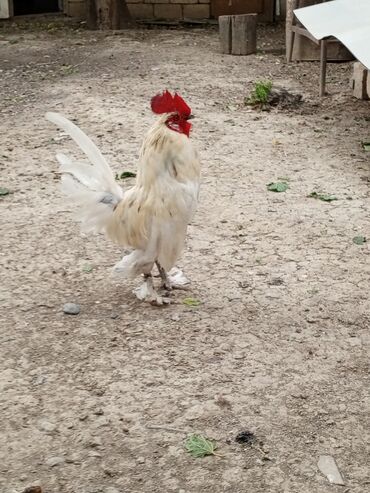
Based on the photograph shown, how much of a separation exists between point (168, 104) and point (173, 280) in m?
1.06

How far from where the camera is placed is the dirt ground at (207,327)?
314 cm

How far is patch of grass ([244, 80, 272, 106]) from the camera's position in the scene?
801cm

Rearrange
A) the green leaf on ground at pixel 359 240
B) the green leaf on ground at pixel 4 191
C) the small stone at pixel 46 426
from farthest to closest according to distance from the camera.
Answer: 1. the green leaf on ground at pixel 4 191
2. the green leaf on ground at pixel 359 240
3. the small stone at pixel 46 426

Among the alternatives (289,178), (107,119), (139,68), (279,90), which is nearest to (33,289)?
(289,178)

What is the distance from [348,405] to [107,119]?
4767 mm

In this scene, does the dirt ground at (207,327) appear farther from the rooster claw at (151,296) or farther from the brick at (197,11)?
the brick at (197,11)

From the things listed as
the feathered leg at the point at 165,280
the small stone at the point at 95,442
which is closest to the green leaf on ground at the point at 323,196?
the feathered leg at the point at 165,280

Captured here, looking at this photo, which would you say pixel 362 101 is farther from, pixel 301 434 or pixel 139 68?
pixel 301 434

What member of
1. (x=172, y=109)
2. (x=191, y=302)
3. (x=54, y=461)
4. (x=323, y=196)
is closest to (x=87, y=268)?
(x=191, y=302)

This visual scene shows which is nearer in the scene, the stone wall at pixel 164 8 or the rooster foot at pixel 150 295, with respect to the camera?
A: the rooster foot at pixel 150 295

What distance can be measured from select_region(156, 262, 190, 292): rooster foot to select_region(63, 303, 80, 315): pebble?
50cm

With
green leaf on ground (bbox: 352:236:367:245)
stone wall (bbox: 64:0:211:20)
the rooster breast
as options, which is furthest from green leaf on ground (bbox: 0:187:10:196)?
stone wall (bbox: 64:0:211:20)

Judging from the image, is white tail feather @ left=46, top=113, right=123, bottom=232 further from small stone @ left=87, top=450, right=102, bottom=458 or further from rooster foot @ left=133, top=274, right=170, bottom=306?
small stone @ left=87, top=450, right=102, bottom=458

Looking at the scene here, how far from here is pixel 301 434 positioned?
10.8ft
